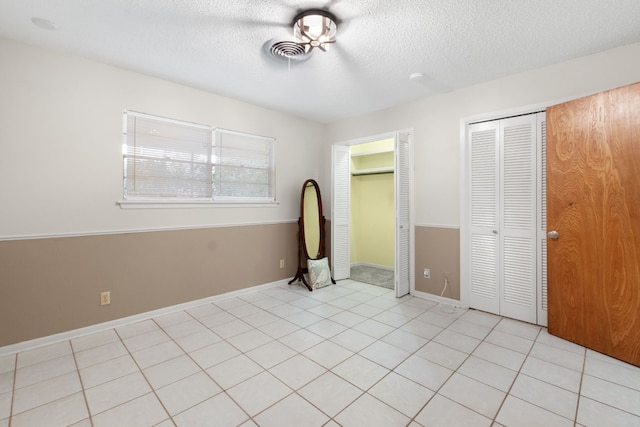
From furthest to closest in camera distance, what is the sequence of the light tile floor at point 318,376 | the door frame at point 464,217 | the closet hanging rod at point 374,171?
1. the closet hanging rod at point 374,171
2. the door frame at point 464,217
3. the light tile floor at point 318,376

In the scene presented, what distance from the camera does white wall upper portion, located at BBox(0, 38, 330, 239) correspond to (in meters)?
2.42

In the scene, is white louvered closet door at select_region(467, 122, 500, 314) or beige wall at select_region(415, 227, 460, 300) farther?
beige wall at select_region(415, 227, 460, 300)

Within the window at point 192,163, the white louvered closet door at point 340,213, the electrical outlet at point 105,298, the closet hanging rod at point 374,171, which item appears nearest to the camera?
the electrical outlet at point 105,298

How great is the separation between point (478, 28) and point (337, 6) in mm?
1149

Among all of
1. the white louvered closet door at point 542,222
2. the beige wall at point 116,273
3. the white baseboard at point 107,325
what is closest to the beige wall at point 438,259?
the white louvered closet door at point 542,222

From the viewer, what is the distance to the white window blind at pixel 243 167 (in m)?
3.72

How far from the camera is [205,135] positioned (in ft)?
11.8

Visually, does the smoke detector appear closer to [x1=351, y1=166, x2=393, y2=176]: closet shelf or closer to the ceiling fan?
the ceiling fan

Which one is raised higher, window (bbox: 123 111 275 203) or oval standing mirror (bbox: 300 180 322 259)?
window (bbox: 123 111 275 203)

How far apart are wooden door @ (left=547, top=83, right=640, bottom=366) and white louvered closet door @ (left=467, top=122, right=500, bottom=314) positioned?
0.54 m

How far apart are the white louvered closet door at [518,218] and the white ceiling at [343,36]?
27.2 inches

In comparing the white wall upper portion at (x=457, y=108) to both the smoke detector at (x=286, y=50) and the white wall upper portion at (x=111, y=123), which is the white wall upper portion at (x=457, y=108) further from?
the smoke detector at (x=286, y=50)

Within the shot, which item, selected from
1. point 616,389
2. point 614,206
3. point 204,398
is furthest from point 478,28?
point 204,398

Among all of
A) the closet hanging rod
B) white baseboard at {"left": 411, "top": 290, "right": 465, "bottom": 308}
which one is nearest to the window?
the closet hanging rod
